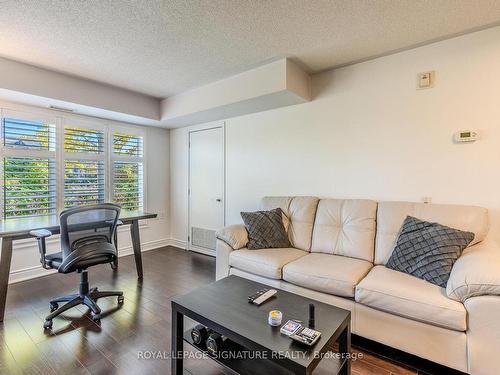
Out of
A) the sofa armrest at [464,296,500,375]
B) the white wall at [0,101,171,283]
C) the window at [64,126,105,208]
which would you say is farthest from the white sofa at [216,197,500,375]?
the window at [64,126,105,208]

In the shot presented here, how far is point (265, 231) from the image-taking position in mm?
2715

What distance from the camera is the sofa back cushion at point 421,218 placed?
204 cm

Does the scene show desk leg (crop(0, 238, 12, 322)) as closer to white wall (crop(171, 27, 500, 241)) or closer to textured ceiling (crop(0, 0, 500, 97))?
textured ceiling (crop(0, 0, 500, 97))

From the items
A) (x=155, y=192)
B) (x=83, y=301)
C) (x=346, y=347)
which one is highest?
(x=155, y=192)

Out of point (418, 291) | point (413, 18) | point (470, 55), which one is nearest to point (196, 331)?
point (418, 291)

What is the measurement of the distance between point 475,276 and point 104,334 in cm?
254

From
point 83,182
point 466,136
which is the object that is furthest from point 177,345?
point 83,182

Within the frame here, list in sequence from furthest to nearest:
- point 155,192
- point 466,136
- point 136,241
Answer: point 155,192 < point 136,241 < point 466,136

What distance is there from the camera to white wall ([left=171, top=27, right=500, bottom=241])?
86.7 inches

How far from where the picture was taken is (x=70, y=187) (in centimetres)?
354

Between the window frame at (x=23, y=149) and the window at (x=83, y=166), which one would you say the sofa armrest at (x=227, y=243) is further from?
the window frame at (x=23, y=149)

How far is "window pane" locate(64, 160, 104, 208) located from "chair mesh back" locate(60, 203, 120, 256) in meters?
1.56

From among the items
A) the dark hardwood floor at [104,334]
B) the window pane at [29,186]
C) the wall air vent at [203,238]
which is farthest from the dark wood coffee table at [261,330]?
the window pane at [29,186]

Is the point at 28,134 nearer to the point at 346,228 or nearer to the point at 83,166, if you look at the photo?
the point at 83,166
